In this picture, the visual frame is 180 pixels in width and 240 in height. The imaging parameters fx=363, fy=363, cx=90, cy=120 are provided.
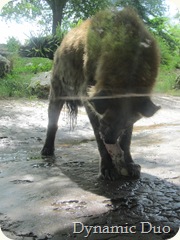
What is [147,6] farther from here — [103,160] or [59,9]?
[103,160]

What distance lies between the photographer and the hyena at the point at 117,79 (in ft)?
10.1

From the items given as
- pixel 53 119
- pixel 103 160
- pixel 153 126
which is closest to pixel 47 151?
pixel 53 119

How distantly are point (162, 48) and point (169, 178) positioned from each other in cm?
122

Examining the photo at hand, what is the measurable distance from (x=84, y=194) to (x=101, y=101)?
2.59 feet

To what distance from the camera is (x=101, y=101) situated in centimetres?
309

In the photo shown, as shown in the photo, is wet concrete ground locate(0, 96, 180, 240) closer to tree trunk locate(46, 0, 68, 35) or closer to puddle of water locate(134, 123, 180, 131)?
puddle of water locate(134, 123, 180, 131)

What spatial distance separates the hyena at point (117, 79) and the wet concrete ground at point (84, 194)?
30cm

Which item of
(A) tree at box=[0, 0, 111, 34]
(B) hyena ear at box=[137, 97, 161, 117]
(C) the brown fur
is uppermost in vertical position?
(A) tree at box=[0, 0, 111, 34]

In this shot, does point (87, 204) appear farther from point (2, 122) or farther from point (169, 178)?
point (2, 122)

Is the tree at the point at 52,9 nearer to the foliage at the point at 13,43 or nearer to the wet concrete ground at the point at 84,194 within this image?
the foliage at the point at 13,43

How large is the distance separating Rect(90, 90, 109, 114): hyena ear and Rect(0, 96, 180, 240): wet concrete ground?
0.66 meters

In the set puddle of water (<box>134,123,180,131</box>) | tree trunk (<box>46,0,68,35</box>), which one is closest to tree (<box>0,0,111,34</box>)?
tree trunk (<box>46,0,68,35</box>)

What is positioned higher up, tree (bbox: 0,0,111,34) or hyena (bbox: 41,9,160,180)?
tree (bbox: 0,0,111,34)

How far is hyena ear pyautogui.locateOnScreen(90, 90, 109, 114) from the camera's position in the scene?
3086 mm
